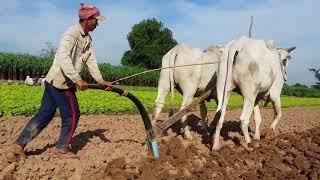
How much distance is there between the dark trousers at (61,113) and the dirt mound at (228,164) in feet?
2.75

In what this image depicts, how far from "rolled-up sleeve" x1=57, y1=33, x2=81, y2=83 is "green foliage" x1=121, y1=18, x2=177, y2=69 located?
6327 centimetres

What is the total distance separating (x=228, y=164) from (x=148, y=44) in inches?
2690

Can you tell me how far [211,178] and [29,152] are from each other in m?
2.79

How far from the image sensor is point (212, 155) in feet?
26.2

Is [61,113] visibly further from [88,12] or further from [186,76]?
[186,76]

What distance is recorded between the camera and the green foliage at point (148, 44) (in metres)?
72.1

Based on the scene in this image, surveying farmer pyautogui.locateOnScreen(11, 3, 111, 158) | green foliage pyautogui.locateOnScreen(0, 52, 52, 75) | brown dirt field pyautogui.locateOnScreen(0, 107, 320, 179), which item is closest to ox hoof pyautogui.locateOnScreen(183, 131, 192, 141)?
brown dirt field pyautogui.locateOnScreen(0, 107, 320, 179)

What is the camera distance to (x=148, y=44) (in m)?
75.2

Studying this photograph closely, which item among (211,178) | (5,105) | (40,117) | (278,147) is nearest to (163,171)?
(211,178)

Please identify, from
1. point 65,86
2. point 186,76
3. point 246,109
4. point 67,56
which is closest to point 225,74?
point 246,109

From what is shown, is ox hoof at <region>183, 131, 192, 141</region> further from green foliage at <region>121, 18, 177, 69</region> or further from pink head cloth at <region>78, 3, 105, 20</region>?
green foliage at <region>121, 18, 177, 69</region>

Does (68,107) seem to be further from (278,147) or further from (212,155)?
(278,147)

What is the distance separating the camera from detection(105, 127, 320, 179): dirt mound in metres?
6.51

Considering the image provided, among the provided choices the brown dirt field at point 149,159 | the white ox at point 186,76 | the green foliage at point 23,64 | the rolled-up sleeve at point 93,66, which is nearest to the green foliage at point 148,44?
the green foliage at point 23,64
